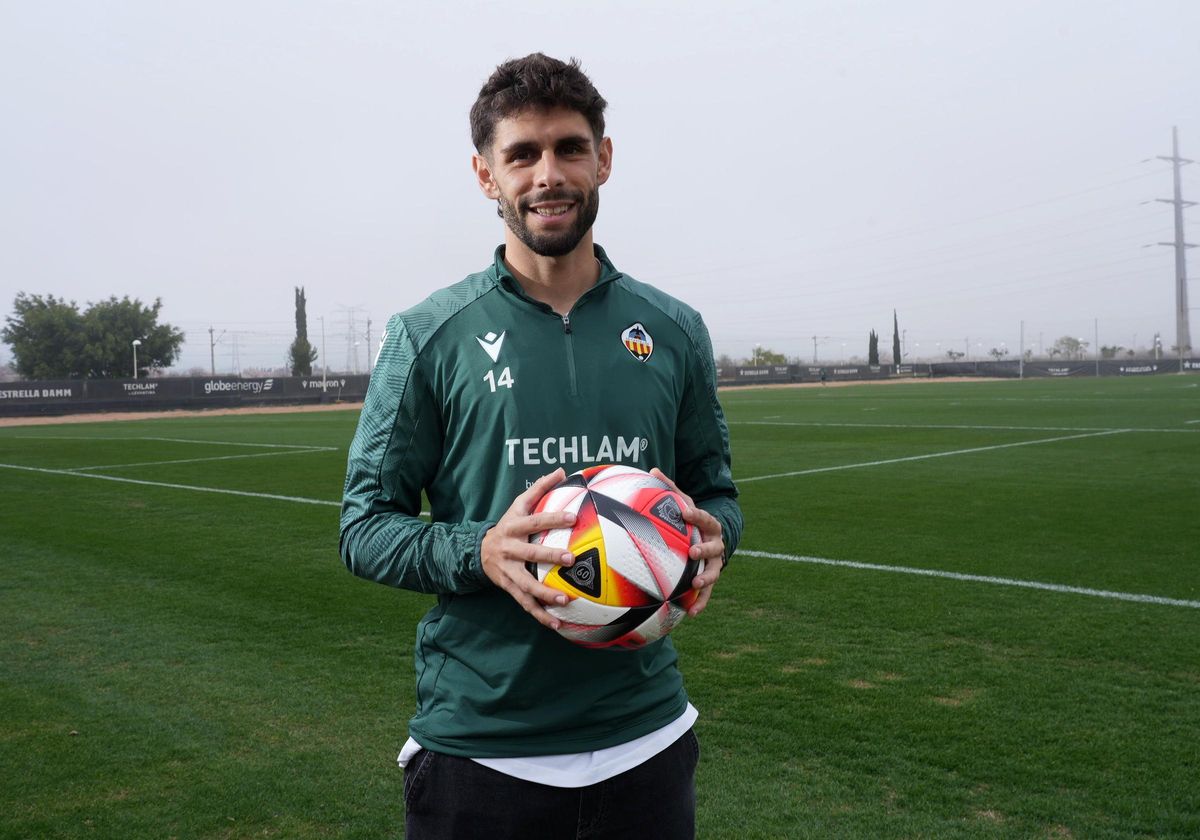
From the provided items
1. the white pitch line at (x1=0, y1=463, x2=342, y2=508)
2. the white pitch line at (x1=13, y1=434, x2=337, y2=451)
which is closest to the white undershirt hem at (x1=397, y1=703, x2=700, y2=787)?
the white pitch line at (x1=0, y1=463, x2=342, y2=508)

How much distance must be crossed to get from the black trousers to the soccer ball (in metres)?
0.30

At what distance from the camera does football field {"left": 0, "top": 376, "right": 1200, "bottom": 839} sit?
414 cm

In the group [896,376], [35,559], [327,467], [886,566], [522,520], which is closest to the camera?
[522,520]

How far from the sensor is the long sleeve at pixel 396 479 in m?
2.07

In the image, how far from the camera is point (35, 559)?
948 centimetres

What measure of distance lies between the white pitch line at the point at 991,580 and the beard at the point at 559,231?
627 centimetres

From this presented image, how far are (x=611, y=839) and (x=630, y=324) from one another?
1058 millimetres

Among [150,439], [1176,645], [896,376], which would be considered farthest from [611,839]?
[896,376]

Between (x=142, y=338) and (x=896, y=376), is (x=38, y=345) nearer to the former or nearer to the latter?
(x=142, y=338)

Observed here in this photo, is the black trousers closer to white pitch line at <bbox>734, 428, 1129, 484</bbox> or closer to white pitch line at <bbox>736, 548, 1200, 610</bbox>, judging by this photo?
white pitch line at <bbox>736, 548, 1200, 610</bbox>

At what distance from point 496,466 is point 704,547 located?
45 centimetres

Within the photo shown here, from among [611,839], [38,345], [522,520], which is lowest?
[611,839]

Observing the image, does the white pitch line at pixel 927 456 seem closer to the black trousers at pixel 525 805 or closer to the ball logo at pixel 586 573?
the black trousers at pixel 525 805

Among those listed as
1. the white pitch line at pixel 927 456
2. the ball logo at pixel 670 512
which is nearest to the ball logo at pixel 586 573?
the ball logo at pixel 670 512
